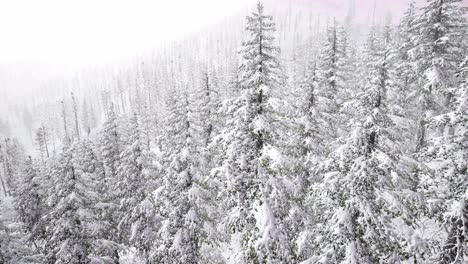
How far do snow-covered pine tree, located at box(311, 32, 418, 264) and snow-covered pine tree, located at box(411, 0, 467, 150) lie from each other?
1269cm

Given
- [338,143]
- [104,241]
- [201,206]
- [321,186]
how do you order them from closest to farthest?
[321,186] → [338,143] → [201,206] → [104,241]

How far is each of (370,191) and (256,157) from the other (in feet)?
14.3

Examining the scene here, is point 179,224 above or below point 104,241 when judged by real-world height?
above

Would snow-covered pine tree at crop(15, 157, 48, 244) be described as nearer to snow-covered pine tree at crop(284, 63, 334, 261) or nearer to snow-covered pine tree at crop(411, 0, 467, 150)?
snow-covered pine tree at crop(284, 63, 334, 261)

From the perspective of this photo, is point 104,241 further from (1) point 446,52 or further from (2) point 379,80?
(1) point 446,52

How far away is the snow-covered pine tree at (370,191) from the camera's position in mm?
9734

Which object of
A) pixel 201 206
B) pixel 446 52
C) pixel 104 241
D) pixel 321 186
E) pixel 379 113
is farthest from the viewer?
pixel 446 52

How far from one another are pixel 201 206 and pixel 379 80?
1034 centimetres

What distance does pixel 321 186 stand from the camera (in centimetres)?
1083

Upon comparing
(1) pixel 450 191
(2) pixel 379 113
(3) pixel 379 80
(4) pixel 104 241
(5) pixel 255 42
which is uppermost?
(5) pixel 255 42

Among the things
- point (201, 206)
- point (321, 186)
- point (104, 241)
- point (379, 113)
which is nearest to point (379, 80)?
point (379, 113)

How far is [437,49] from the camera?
21.2 meters

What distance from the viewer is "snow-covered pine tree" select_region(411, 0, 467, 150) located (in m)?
20.3

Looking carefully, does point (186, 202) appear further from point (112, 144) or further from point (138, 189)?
point (112, 144)
